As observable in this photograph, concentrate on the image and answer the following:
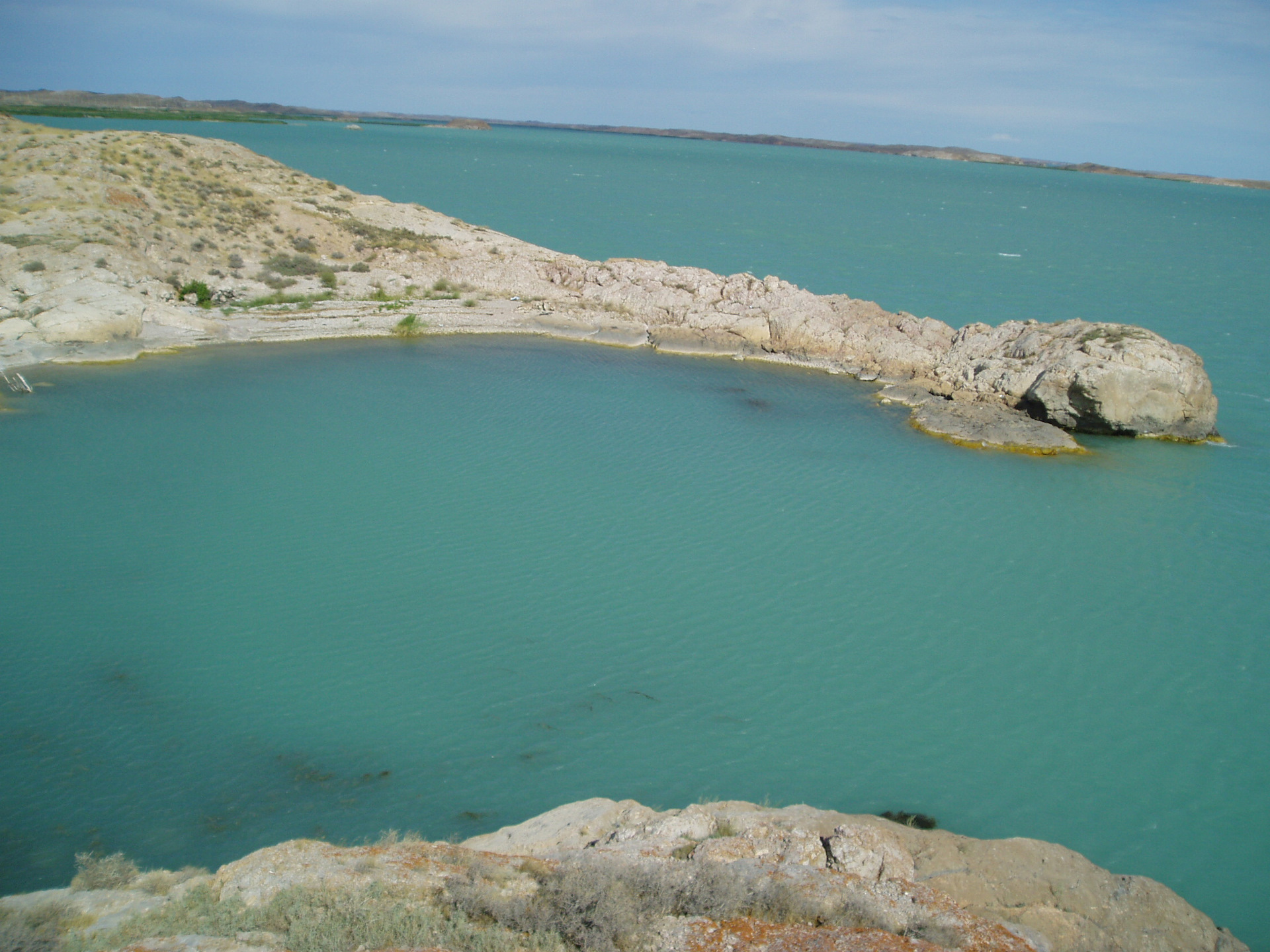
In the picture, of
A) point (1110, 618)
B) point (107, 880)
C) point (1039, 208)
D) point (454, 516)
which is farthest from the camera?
point (1039, 208)

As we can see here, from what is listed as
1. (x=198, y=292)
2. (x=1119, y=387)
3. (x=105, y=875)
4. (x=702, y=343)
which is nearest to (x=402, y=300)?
(x=198, y=292)

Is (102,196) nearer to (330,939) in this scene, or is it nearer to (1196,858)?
(330,939)

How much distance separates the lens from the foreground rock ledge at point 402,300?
2280cm

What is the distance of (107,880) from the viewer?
263 inches

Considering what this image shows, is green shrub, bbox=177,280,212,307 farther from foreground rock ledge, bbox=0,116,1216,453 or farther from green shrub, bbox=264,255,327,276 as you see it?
green shrub, bbox=264,255,327,276

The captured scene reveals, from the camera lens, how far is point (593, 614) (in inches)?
511

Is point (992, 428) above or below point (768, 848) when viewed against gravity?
above

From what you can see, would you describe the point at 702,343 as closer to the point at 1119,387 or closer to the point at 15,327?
the point at 1119,387

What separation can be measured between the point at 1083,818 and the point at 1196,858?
46.1 inches

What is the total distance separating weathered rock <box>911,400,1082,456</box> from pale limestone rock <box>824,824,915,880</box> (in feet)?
52.0

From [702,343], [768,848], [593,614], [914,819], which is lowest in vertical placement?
[914,819]

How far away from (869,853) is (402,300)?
28610mm

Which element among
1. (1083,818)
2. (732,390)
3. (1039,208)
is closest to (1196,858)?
(1083,818)

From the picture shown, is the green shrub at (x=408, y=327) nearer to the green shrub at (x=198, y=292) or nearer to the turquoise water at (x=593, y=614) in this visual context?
the turquoise water at (x=593, y=614)
